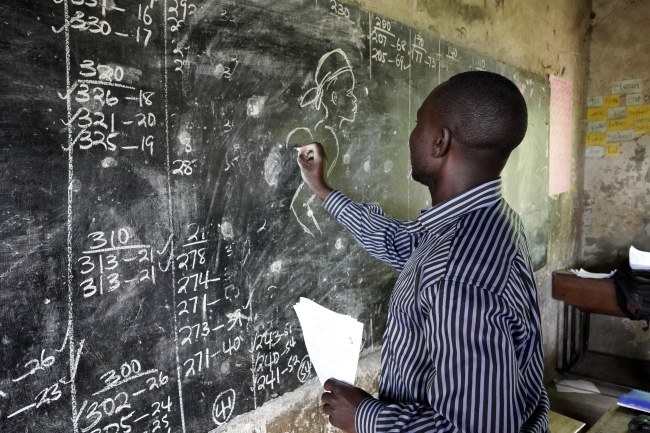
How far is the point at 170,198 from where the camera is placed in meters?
1.24

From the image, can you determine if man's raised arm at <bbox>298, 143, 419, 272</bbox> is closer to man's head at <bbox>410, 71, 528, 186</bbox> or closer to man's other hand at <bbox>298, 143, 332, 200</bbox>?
man's other hand at <bbox>298, 143, 332, 200</bbox>

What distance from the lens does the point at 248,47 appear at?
55.6 inches

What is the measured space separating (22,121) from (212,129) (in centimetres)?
48

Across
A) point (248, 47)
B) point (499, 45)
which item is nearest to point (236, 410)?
point (248, 47)

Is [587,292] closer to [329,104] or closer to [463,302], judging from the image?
[329,104]

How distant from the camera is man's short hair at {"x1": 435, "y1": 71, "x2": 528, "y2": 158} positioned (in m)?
1.12

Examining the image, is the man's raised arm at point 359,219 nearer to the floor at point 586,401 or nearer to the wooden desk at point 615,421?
the wooden desk at point 615,421

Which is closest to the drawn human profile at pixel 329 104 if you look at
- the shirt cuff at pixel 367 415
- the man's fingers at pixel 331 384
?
the man's fingers at pixel 331 384

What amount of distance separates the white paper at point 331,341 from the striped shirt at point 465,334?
117 millimetres

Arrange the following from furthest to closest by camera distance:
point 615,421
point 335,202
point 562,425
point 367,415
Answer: point 562,425 < point 615,421 < point 335,202 < point 367,415

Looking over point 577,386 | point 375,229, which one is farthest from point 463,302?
point 577,386

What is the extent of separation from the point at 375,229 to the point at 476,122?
0.61 meters

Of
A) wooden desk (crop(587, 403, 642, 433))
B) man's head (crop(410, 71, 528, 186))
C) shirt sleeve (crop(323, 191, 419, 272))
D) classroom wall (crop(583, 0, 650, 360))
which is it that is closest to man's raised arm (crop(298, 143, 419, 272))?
shirt sleeve (crop(323, 191, 419, 272))

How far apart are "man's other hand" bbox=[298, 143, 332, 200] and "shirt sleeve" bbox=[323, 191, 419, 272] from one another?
40 mm
